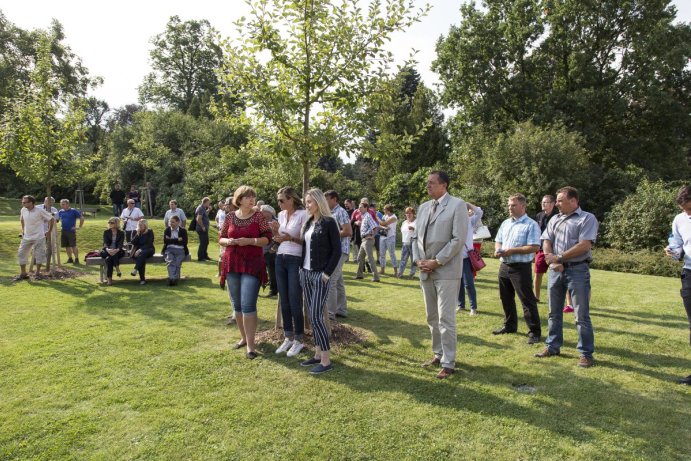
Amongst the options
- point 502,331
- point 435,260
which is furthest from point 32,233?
point 502,331

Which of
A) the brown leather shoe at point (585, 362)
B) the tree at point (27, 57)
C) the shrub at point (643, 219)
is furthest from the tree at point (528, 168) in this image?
the tree at point (27, 57)

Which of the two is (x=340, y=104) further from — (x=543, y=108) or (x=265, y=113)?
(x=543, y=108)

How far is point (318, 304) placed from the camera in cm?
515

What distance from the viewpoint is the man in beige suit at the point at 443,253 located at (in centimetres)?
478

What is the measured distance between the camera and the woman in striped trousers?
5117 mm

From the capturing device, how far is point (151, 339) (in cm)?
630

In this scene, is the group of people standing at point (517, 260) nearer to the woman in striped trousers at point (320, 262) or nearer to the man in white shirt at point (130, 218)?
the woman in striped trousers at point (320, 262)

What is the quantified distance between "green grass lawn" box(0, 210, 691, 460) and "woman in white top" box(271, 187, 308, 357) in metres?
0.37

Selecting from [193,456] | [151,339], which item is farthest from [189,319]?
[193,456]

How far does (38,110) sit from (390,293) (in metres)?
10.4

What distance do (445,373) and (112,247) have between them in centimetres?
905

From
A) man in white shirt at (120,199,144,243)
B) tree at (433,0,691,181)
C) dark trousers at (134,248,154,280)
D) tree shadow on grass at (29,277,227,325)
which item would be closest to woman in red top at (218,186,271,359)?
tree shadow on grass at (29,277,227,325)

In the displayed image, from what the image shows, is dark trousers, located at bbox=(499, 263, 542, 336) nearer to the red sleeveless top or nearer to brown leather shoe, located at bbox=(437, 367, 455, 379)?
brown leather shoe, located at bbox=(437, 367, 455, 379)

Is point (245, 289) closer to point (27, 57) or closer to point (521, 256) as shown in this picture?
point (521, 256)
